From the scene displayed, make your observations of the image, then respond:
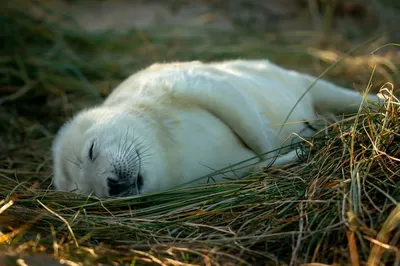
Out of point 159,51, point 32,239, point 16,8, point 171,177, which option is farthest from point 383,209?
point 16,8

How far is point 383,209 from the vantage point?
8.56 feet

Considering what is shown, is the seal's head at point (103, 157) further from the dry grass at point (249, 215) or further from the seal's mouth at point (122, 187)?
the dry grass at point (249, 215)

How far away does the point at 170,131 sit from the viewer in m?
3.78

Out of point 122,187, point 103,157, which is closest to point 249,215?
point 122,187

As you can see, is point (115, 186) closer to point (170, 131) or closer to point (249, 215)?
point (170, 131)

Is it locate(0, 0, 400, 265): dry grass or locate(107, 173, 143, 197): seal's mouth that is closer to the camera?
locate(0, 0, 400, 265): dry grass

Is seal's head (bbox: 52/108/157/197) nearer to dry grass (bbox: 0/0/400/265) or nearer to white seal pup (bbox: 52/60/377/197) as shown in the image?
white seal pup (bbox: 52/60/377/197)

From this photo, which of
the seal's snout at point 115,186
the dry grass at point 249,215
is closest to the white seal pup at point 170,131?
the seal's snout at point 115,186

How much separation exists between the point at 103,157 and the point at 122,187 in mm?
204

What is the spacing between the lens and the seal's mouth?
→ 11.3 ft

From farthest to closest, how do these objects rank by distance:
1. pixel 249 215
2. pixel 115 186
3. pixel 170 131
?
1. pixel 170 131
2. pixel 115 186
3. pixel 249 215

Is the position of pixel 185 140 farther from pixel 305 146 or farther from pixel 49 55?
pixel 49 55

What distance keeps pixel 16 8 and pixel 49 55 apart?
3.31 ft

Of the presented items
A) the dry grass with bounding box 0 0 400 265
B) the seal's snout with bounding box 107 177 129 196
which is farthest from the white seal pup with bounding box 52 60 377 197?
the dry grass with bounding box 0 0 400 265
